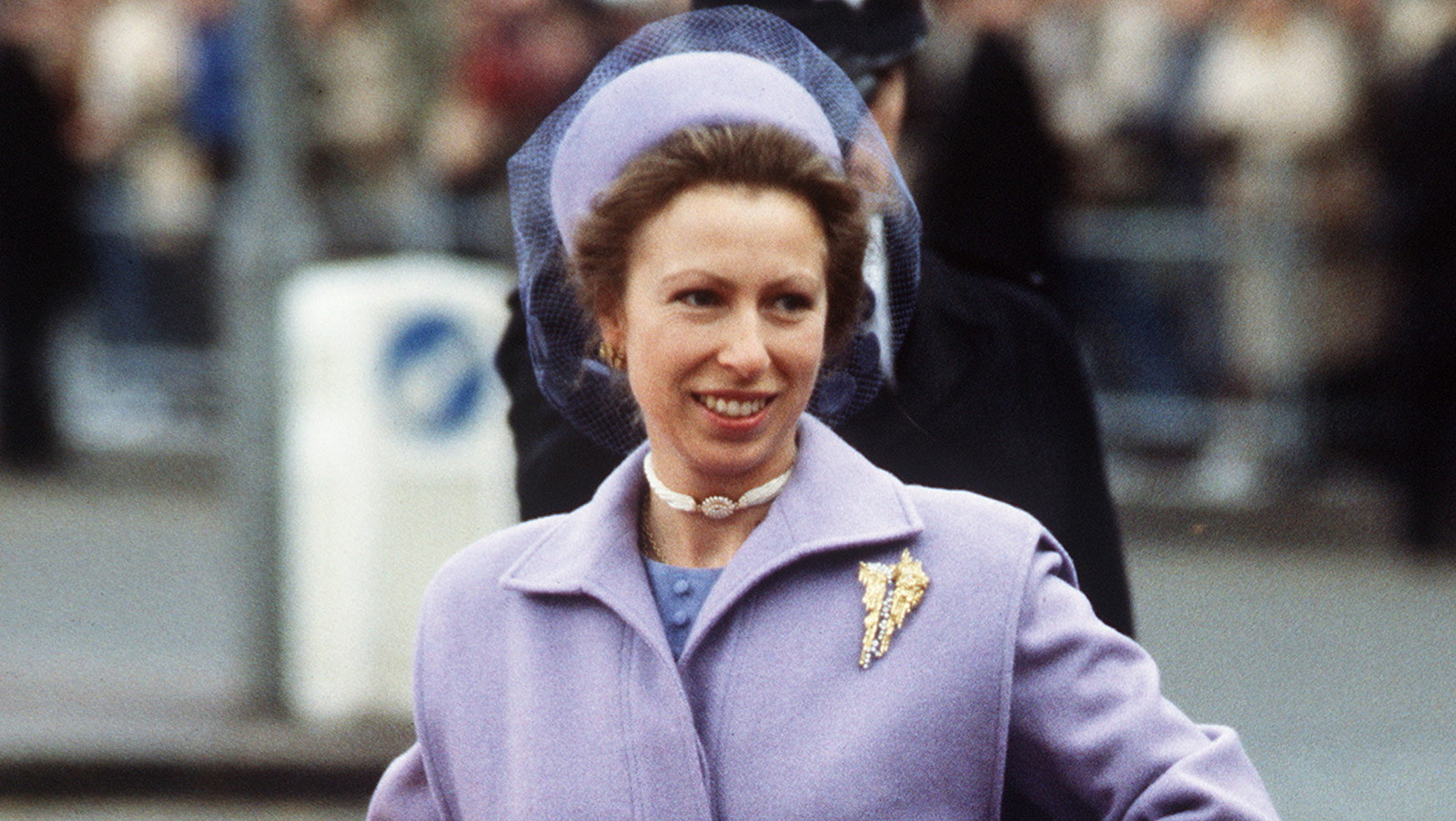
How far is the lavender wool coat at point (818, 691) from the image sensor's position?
2.23 metres

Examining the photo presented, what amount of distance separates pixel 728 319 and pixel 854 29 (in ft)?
3.23

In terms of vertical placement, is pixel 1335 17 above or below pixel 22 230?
above

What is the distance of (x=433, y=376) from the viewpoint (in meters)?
7.48

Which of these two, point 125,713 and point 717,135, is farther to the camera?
point 125,713

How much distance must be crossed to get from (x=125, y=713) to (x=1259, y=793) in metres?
6.00

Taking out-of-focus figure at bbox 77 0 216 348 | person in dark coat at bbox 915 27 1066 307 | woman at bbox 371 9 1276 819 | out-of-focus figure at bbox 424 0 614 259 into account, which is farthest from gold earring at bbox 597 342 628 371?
out-of-focus figure at bbox 77 0 216 348

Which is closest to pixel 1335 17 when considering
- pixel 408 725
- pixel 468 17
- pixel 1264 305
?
pixel 1264 305

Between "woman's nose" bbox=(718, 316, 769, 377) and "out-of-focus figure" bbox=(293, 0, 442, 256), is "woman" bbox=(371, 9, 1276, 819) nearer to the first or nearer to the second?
"woman's nose" bbox=(718, 316, 769, 377)

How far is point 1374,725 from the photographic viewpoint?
757 cm

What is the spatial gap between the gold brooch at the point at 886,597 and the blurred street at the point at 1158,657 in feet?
14.4

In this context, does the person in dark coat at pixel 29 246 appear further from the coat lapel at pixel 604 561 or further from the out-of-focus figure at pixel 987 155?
the coat lapel at pixel 604 561

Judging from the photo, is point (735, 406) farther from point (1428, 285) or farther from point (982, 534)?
point (1428, 285)

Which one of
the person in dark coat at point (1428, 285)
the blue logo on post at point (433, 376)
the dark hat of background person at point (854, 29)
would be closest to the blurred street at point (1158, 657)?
the person in dark coat at point (1428, 285)

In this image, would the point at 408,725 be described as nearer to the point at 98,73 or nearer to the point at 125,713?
the point at 125,713
